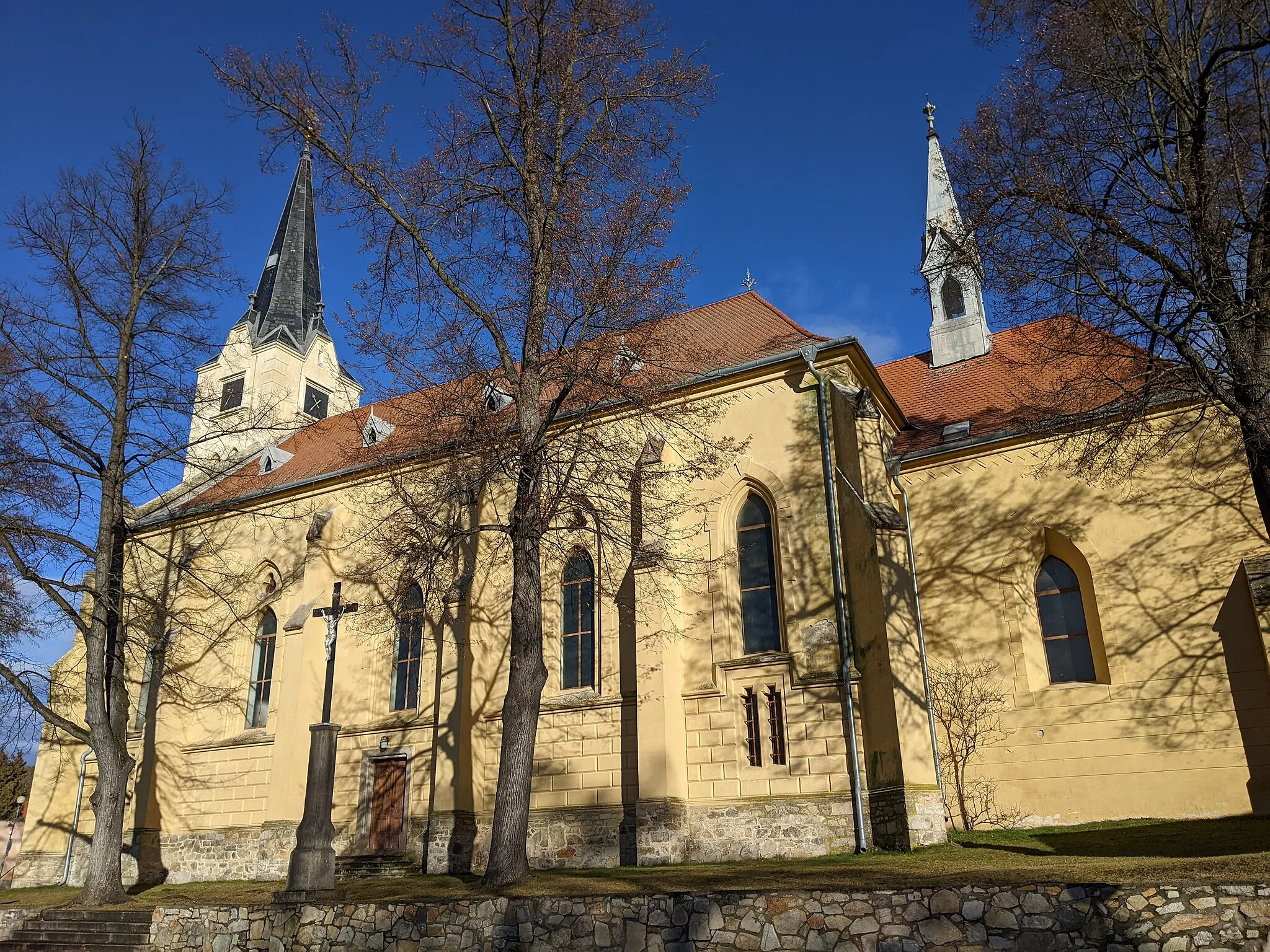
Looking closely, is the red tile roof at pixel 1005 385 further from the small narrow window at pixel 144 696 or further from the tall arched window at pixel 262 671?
the small narrow window at pixel 144 696

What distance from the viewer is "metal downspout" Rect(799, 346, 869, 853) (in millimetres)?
13281

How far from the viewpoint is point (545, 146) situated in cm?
1464

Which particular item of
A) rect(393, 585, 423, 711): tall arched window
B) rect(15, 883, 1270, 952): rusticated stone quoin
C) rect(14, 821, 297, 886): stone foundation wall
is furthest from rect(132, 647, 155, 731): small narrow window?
rect(15, 883, 1270, 952): rusticated stone quoin

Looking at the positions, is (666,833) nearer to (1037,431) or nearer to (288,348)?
(1037,431)

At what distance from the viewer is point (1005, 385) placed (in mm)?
18625

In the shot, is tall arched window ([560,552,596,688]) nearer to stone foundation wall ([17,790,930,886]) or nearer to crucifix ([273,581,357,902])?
stone foundation wall ([17,790,930,886])

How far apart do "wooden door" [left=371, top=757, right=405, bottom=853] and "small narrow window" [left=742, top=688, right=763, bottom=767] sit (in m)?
7.32

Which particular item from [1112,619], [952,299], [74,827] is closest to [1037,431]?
[1112,619]

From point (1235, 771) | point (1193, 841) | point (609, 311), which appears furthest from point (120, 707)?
point (1235, 771)

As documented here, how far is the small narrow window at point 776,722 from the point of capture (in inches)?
561

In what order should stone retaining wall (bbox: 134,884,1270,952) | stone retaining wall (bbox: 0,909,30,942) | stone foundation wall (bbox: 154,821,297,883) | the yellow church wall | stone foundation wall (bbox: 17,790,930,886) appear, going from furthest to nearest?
stone foundation wall (bbox: 154,821,297,883) → stone retaining wall (bbox: 0,909,30,942) → the yellow church wall → stone foundation wall (bbox: 17,790,930,886) → stone retaining wall (bbox: 134,884,1270,952)

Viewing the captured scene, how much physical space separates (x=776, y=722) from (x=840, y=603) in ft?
6.84

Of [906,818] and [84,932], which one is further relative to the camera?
[84,932]

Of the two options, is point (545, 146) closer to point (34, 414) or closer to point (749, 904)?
point (34, 414)
